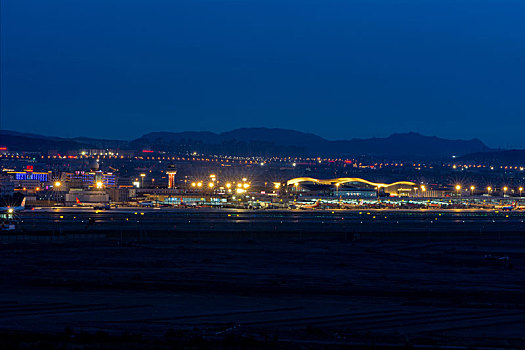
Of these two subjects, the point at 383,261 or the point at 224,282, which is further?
the point at 383,261

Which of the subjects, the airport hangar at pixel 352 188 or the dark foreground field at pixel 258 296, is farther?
the airport hangar at pixel 352 188

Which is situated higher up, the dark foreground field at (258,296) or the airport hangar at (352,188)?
the airport hangar at (352,188)

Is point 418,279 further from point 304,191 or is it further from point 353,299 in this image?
point 304,191

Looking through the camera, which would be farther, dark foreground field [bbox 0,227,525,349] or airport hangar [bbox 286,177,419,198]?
airport hangar [bbox 286,177,419,198]

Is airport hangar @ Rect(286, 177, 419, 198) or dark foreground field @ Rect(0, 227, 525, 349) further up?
airport hangar @ Rect(286, 177, 419, 198)

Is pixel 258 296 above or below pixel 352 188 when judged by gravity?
below

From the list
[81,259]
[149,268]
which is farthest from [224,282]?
[81,259]

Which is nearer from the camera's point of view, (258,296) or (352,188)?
(258,296)

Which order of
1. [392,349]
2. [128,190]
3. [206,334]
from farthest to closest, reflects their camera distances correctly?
[128,190] → [206,334] → [392,349]
